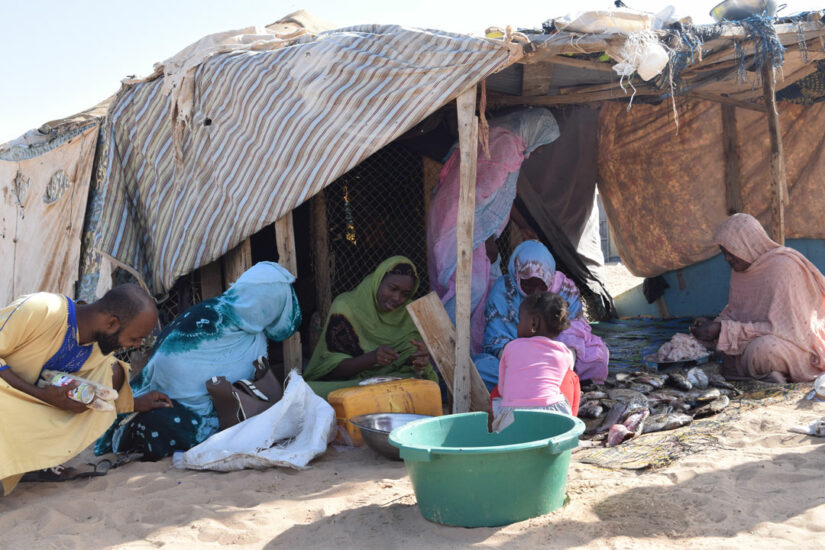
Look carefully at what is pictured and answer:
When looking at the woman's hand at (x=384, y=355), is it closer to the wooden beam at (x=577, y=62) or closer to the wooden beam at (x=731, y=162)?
the wooden beam at (x=577, y=62)

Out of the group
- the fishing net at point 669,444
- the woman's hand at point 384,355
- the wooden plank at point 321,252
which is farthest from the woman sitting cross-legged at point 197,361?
the fishing net at point 669,444

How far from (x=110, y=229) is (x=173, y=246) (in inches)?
18.2

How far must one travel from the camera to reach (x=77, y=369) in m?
3.67

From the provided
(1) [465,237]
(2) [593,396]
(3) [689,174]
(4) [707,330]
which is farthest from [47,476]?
(3) [689,174]

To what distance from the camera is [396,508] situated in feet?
10.2

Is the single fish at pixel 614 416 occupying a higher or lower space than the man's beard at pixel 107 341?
lower

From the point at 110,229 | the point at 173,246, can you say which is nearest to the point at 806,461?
the point at 173,246

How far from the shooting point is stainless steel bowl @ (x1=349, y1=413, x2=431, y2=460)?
3.83 metres

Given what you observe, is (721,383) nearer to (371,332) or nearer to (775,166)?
(775,166)

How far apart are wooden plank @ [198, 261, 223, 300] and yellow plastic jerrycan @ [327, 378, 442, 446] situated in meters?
1.48

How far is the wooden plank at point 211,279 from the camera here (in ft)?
17.7

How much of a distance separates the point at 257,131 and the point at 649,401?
2.99 metres

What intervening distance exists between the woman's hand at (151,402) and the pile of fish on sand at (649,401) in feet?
7.61

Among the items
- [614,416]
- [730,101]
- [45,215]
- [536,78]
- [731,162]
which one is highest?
[536,78]
